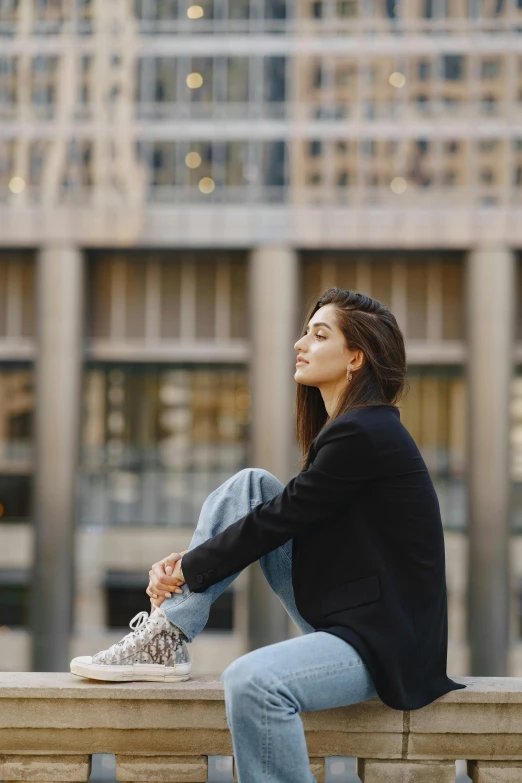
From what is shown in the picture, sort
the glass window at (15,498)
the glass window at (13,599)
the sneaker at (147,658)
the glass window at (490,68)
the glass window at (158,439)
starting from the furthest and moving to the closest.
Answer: the glass window at (158,439) → the glass window at (15,498) → the glass window at (13,599) → the glass window at (490,68) → the sneaker at (147,658)

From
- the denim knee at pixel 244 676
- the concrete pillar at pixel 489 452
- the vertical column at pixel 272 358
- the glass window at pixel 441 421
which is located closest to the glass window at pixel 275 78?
Answer: the vertical column at pixel 272 358

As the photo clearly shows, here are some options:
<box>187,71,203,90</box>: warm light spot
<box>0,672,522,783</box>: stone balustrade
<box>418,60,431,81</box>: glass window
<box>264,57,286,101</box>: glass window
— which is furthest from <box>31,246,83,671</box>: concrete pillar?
<box>0,672,522,783</box>: stone balustrade

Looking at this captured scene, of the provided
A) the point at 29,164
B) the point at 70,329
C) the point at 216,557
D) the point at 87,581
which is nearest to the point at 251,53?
the point at 29,164

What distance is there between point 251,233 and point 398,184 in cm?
335

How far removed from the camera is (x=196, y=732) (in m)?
3.15

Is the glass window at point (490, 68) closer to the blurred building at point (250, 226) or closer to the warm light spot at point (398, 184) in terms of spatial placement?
the blurred building at point (250, 226)

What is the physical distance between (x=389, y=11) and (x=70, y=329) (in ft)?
31.8

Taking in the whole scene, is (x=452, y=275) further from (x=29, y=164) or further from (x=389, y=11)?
(x=29, y=164)

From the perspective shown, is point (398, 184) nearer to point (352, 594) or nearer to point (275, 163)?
point (275, 163)

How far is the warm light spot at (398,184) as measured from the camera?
828 inches

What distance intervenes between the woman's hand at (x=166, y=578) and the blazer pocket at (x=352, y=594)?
517 mm

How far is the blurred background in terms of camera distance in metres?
20.8

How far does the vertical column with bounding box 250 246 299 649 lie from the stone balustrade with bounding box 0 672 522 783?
1761cm

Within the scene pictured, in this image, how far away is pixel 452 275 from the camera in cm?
2195
